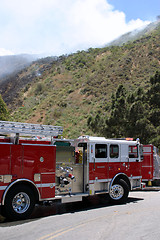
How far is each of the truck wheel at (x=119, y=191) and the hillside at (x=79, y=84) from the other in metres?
29.5

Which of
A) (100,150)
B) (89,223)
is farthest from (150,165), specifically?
(89,223)

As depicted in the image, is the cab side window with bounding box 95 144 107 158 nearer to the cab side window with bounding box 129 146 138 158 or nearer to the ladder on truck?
the cab side window with bounding box 129 146 138 158

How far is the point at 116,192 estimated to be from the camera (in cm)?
1088

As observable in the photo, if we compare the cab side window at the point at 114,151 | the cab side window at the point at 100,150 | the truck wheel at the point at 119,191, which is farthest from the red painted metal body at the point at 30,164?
the truck wheel at the point at 119,191

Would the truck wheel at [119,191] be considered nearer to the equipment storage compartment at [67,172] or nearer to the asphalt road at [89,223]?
the asphalt road at [89,223]

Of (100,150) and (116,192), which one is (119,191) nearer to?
(116,192)

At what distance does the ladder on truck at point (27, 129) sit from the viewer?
321 inches

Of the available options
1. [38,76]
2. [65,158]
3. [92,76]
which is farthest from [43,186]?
[38,76]

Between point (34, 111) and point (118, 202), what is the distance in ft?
150

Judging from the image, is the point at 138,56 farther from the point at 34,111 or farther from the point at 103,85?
the point at 34,111

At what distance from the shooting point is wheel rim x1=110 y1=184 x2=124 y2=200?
35.2 ft

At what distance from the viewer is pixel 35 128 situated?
8828 mm

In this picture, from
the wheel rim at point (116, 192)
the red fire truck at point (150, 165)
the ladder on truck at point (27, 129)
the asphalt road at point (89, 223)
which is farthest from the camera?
the red fire truck at point (150, 165)

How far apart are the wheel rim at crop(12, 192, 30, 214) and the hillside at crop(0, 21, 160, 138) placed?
32294 mm
